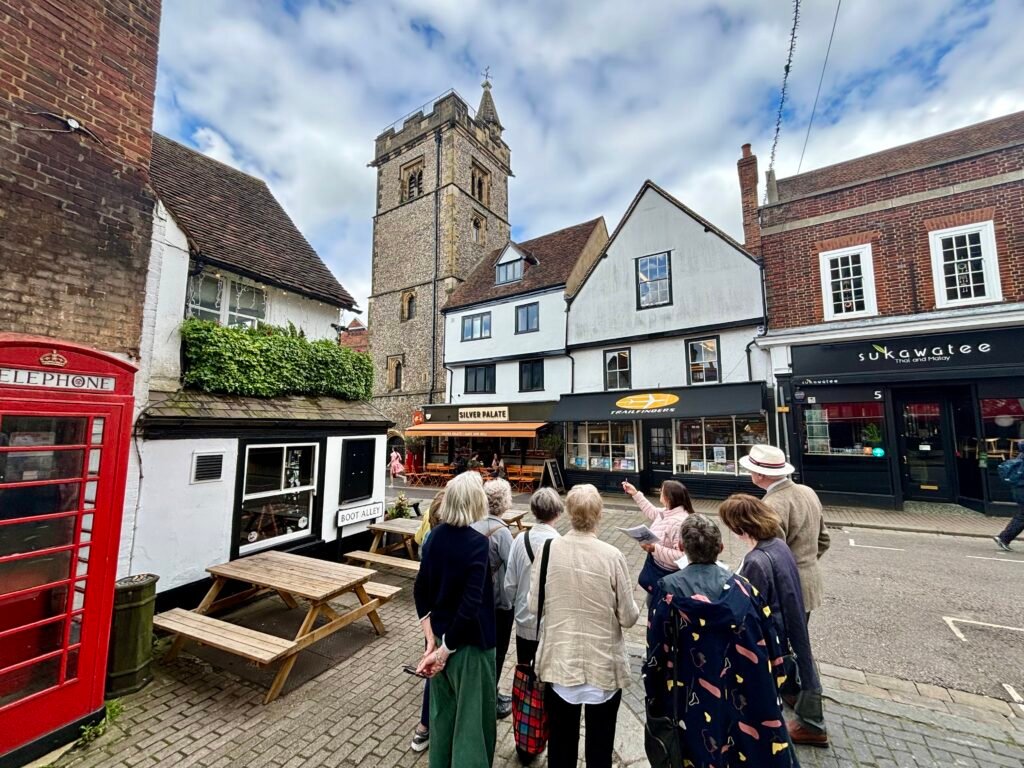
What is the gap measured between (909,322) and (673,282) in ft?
22.1

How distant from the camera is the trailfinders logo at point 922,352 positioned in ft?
35.2

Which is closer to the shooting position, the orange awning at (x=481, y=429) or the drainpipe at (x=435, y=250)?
the orange awning at (x=481, y=429)

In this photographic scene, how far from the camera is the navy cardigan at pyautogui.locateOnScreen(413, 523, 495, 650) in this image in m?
2.73

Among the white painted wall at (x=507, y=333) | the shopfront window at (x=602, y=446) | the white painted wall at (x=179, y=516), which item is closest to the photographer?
the white painted wall at (x=179, y=516)

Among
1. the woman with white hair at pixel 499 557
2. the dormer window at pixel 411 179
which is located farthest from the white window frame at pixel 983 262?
the dormer window at pixel 411 179

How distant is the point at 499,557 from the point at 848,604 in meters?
5.66

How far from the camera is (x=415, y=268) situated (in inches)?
1106

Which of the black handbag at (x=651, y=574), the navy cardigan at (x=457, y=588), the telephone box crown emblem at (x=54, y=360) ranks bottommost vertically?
the black handbag at (x=651, y=574)

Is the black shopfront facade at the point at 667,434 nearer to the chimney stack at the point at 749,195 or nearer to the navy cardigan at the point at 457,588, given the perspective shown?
the chimney stack at the point at 749,195

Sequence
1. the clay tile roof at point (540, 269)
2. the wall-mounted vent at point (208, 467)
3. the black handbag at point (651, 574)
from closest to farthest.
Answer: the black handbag at point (651, 574) → the wall-mounted vent at point (208, 467) → the clay tile roof at point (540, 269)

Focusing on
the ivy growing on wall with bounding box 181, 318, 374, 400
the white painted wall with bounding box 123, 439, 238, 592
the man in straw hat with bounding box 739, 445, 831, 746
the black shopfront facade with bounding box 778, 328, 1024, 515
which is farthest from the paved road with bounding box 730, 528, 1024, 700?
the ivy growing on wall with bounding box 181, 318, 374, 400

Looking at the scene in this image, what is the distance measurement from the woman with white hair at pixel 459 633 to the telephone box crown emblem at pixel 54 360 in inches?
132

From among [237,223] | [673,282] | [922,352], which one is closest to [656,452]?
[673,282]

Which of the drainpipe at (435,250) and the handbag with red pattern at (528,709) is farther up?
the drainpipe at (435,250)
